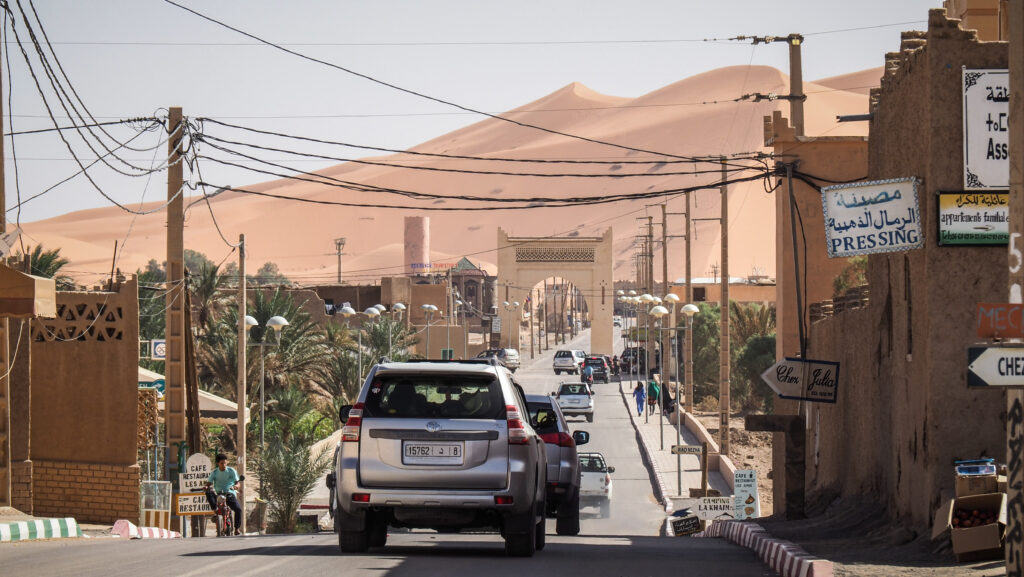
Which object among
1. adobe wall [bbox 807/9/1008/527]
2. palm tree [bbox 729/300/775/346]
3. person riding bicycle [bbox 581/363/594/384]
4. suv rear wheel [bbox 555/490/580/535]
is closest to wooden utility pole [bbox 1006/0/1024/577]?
adobe wall [bbox 807/9/1008/527]

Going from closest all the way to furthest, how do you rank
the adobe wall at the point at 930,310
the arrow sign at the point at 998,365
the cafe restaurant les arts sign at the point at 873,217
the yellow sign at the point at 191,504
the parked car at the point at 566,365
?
the arrow sign at the point at 998,365, the adobe wall at the point at 930,310, the cafe restaurant les arts sign at the point at 873,217, the yellow sign at the point at 191,504, the parked car at the point at 566,365

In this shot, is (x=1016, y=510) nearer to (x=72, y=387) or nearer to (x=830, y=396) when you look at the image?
(x=830, y=396)

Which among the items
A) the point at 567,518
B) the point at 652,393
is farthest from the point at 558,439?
the point at 652,393

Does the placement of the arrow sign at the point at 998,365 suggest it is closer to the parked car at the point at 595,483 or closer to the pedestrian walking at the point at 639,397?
the parked car at the point at 595,483

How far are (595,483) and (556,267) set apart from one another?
76577 millimetres

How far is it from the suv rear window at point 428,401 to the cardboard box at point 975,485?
4632 millimetres

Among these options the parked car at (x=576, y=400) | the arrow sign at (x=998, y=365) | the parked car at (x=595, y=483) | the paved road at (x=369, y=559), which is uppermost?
the arrow sign at (x=998, y=365)

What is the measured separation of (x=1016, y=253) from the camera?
336 inches

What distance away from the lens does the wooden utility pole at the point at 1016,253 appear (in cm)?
852

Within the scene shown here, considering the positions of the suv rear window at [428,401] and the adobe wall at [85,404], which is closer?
the suv rear window at [428,401]

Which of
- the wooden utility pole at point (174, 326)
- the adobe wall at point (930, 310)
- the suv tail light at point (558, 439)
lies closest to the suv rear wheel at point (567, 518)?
the suv tail light at point (558, 439)

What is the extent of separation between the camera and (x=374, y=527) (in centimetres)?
1234

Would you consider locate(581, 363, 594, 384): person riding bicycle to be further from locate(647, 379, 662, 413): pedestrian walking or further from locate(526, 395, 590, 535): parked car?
locate(526, 395, 590, 535): parked car

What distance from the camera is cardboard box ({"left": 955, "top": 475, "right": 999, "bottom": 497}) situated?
12195 mm
